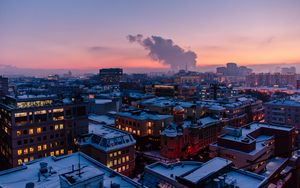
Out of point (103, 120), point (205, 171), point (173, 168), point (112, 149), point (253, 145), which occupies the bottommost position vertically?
point (103, 120)

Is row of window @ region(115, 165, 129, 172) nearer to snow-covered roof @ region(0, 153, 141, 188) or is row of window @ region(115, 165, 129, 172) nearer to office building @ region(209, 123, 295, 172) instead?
office building @ region(209, 123, 295, 172)

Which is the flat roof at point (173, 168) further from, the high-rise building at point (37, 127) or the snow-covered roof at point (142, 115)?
the snow-covered roof at point (142, 115)

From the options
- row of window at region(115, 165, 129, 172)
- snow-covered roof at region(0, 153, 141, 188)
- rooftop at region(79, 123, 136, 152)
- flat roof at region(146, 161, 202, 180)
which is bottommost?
row of window at region(115, 165, 129, 172)

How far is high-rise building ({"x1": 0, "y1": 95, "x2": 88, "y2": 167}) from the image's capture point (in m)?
70.9

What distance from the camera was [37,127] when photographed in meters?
73.7

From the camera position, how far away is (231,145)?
66.1m

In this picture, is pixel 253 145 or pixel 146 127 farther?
pixel 146 127

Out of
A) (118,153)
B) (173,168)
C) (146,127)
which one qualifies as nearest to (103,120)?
(146,127)

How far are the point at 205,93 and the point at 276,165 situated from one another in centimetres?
12856

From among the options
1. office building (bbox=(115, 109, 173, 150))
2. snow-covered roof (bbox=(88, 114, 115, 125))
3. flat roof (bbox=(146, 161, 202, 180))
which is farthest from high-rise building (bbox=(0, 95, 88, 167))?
flat roof (bbox=(146, 161, 202, 180))

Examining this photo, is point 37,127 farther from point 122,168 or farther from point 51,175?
point 51,175

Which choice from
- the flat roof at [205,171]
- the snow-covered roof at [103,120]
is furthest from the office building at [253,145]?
the snow-covered roof at [103,120]

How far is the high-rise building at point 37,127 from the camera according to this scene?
70.9 metres

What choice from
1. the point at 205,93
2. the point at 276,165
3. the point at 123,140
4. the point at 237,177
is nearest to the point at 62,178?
the point at 237,177
